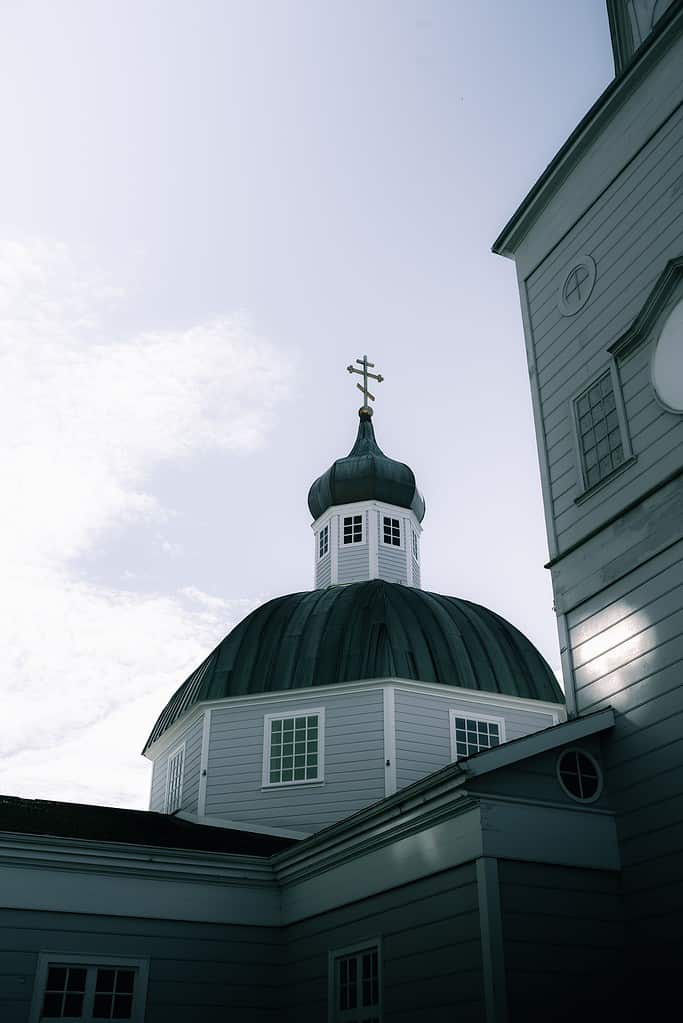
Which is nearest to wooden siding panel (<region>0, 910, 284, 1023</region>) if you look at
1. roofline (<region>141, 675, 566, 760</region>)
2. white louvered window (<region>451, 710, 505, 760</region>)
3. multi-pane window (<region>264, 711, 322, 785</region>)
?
multi-pane window (<region>264, 711, 322, 785</region>)

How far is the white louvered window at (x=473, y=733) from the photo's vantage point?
18312 millimetres

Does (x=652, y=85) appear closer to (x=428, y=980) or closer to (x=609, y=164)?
(x=609, y=164)

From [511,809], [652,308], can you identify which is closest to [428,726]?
[511,809]

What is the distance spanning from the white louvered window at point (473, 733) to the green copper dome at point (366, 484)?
7499 mm

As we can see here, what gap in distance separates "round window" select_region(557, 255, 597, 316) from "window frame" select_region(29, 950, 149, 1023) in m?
10.4

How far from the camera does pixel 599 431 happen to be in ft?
38.2

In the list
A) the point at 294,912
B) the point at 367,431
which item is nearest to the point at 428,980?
the point at 294,912

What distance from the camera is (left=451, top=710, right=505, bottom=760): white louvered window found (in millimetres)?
18312

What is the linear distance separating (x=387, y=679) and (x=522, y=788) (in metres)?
8.35

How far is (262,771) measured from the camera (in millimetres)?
18312

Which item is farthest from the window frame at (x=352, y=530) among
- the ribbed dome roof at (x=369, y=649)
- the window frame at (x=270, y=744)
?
the window frame at (x=270, y=744)

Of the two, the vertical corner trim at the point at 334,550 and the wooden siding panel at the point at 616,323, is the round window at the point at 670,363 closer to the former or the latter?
the wooden siding panel at the point at 616,323

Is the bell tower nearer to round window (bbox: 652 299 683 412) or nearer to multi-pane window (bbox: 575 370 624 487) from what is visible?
multi-pane window (bbox: 575 370 624 487)

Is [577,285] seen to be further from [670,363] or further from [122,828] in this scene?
[122,828]
